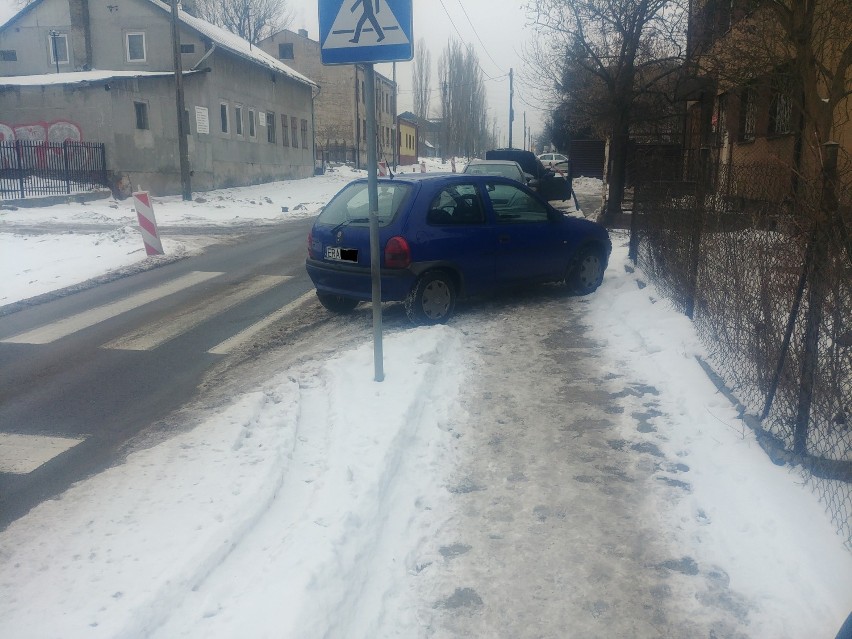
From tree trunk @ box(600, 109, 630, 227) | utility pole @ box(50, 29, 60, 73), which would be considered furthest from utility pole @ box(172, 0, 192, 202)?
tree trunk @ box(600, 109, 630, 227)

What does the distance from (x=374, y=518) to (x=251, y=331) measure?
4.50 meters

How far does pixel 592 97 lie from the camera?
18141 mm

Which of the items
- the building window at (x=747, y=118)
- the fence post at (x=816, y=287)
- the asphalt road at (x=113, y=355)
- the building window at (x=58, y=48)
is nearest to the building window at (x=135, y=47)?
the building window at (x=58, y=48)

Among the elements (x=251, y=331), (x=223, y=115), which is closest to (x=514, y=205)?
(x=251, y=331)

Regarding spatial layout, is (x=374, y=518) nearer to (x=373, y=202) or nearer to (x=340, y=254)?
(x=373, y=202)

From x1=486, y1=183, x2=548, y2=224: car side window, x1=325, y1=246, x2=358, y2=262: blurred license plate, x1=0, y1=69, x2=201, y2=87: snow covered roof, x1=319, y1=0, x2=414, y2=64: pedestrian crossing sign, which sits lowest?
x1=325, y1=246, x2=358, y2=262: blurred license plate

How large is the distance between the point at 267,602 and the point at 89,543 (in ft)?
3.64

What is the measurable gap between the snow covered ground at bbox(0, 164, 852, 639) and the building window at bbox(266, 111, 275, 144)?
36.2 meters

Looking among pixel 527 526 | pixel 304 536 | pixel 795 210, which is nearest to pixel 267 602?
pixel 304 536

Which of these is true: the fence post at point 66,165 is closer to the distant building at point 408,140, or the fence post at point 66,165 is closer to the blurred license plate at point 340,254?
the blurred license plate at point 340,254

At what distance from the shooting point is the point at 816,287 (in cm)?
394

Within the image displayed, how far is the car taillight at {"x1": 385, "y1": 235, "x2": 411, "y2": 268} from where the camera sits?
7473 millimetres

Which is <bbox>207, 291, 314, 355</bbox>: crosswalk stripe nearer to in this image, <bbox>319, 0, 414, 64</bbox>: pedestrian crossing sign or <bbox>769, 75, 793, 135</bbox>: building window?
<bbox>319, 0, 414, 64</bbox>: pedestrian crossing sign

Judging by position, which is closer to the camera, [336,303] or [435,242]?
[435,242]
